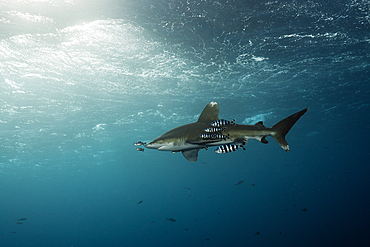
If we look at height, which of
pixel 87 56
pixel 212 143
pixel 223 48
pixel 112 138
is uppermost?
pixel 87 56

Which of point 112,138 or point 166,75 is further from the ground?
point 166,75

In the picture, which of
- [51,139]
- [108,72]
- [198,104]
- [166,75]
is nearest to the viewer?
[108,72]

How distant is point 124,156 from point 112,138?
13.7 m

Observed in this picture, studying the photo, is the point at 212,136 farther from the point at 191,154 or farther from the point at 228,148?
the point at 191,154

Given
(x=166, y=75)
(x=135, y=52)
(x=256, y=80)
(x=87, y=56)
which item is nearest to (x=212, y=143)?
(x=135, y=52)

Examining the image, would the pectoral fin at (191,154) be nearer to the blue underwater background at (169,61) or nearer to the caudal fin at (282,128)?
the caudal fin at (282,128)

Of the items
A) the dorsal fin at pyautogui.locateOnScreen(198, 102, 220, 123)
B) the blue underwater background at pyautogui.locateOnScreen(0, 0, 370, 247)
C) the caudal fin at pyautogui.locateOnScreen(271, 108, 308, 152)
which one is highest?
the blue underwater background at pyautogui.locateOnScreen(0, 0, 370, 247)

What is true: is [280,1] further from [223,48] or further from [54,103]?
[54,103]

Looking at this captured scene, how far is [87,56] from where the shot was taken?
34.0 feet

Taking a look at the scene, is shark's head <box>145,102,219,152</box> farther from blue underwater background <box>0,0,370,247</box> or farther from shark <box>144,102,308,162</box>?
blue underwater background <box>0,0,370,247</box>

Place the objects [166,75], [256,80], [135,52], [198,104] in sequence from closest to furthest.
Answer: [135,52] → [166,75] → [256,80] → [198,104]

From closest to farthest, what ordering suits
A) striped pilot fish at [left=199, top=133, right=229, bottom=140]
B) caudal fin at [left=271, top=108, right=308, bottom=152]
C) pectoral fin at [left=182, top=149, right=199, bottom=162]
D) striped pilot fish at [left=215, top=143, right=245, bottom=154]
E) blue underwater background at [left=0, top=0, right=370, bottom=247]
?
striped pilot fish at [left=199, top=133, right=229, bottom=140]
striped pilot fish at [left=215, top=143, right=245, bottom=154]
caudal fin at [left=271, top=108, right=308, bottom=152]
pectoral fin at [left=182, top=149, right=199, bottom=162]
blue underwater background at [left=0, top=0, right=370, bottom=247]

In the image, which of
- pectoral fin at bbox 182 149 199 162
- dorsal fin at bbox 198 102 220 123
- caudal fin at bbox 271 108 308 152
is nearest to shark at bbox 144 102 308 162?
caudal fin at bbox 271 108 308 152

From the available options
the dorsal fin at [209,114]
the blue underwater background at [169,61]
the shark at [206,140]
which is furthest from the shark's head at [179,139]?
the blue underwater background at [169,61]
